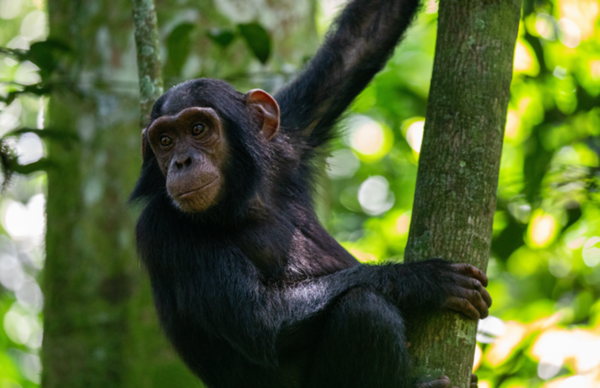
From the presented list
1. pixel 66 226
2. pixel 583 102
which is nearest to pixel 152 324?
pixel 66 226

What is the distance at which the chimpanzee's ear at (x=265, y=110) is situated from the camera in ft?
13.6

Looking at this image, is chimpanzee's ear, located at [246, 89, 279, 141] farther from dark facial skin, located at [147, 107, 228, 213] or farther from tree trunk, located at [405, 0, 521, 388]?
tree trunk, located at [405, 0, 521, 388]

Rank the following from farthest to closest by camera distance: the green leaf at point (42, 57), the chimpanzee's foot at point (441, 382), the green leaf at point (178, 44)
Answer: the green leaf at point (178, 44) → the green leaf at point (42, 57) → the chimpanzee's foot at point (441, 382)

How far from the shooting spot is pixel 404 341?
10.1 ft

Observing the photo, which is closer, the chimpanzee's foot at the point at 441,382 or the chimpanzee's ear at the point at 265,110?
the chimpanzee's foot at the point at 441,382

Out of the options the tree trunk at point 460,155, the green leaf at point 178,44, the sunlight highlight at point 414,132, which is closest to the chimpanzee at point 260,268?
the tree trunk at point 460,155

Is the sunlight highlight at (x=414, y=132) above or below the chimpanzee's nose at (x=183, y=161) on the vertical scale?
above

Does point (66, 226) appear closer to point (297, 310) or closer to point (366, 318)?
point (297, 310)

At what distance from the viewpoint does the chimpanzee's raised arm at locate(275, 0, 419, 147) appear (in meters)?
4.60

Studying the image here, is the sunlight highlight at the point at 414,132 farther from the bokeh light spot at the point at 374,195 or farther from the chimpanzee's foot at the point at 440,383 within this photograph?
the chimpanzee's foot at the point at 440,383

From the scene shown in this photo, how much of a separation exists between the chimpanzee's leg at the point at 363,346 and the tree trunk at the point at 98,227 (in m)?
2.42

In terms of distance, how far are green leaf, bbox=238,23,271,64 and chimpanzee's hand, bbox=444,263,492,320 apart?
226cm

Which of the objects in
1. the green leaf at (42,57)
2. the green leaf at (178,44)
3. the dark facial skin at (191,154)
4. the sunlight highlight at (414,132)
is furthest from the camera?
the sunlight highlight at (414,132)

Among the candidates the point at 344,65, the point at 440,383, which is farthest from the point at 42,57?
the point at 440,383
